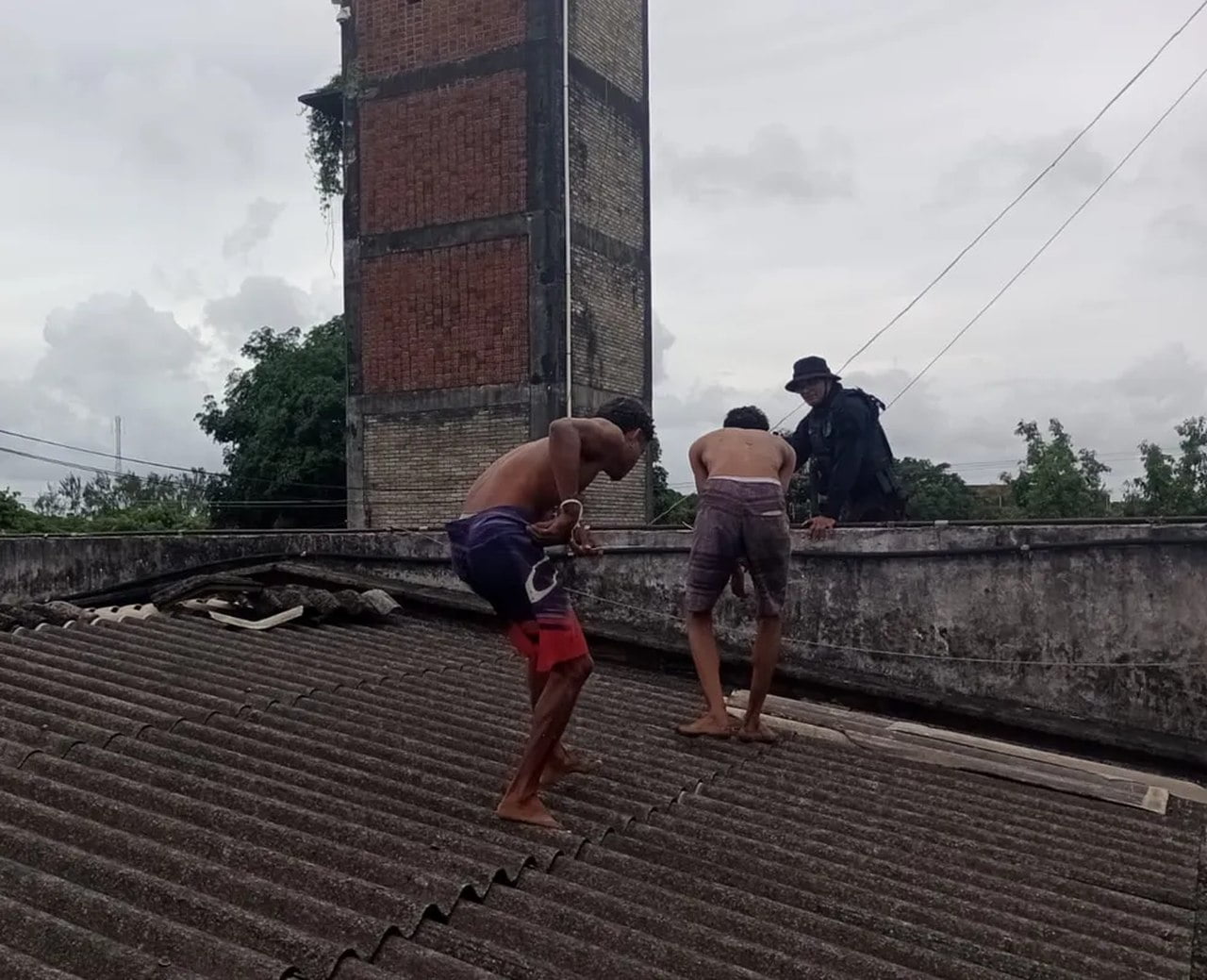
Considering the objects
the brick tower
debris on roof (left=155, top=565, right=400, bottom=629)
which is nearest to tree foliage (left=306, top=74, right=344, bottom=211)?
the brick tower

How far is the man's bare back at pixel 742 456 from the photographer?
4.83m

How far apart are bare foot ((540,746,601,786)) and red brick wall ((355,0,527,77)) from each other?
38.5 feet

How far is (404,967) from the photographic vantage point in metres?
2.42

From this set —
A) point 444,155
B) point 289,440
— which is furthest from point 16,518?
point 444,155

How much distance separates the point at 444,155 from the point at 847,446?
30.8 feet

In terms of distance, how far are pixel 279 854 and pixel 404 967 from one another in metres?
0.60

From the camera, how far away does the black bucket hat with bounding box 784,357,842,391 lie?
6.43m

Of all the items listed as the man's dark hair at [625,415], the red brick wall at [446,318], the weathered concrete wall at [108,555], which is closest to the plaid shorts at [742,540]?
the man's dark hair at [625,415]

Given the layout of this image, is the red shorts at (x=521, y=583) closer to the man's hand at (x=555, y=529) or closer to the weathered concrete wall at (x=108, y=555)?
the man's hand at (x=555, y=529)

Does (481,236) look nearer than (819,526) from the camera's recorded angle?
No

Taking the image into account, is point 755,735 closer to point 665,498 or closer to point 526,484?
point 526,484

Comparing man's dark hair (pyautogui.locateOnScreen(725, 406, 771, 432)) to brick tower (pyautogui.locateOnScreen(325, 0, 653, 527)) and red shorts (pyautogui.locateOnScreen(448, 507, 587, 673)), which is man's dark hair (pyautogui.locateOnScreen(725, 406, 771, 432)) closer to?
red shorts (pyautogui.locateOnScreen(448, 507, 587, 673))

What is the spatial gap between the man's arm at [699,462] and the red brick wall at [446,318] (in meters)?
9.15

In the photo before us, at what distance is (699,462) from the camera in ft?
16.5
